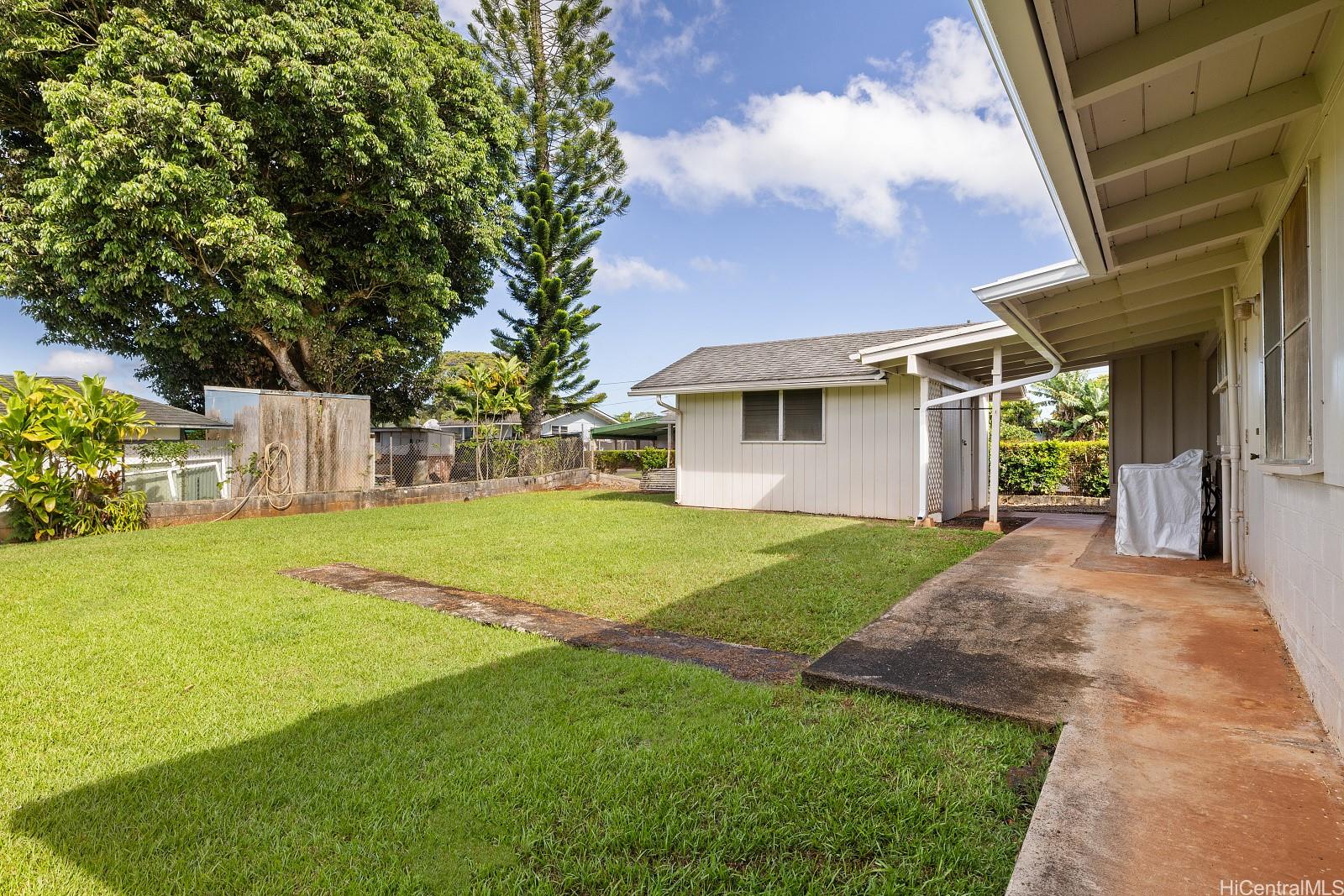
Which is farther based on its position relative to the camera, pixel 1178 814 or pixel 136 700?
A: pixel 136 700

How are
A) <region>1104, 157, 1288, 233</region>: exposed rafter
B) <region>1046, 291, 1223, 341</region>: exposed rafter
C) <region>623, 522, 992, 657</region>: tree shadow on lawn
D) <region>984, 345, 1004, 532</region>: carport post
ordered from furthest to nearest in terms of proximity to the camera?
<region>984, 345, 1004, 532</region>: carport post < <region>1046, 291, 1223, 341</region>: exposed rafter < <region>623, 522, 992, 657</region>: tree shadow on lawn < <region>1104, 157, 1288, 233</region>: exposed rafter

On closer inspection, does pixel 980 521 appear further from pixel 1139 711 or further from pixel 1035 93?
pixel 1035 93

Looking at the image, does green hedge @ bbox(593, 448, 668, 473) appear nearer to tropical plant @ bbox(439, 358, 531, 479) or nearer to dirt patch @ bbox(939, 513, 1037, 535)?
tropical plant @ bbox(439, 358, 531, 479)

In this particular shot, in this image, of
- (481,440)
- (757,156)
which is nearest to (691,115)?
(757,156)

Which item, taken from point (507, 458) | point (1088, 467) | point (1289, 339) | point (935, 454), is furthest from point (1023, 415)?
point (1289, 339)

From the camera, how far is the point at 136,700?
270 centimetres

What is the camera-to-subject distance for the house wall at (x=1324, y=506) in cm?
194

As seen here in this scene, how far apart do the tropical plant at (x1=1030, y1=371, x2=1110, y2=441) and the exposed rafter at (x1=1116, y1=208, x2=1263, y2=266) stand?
13.2 m

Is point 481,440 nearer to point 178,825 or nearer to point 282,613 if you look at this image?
point 282,613

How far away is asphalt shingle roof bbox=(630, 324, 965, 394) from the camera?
9.62m

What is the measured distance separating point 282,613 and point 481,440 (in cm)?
1066

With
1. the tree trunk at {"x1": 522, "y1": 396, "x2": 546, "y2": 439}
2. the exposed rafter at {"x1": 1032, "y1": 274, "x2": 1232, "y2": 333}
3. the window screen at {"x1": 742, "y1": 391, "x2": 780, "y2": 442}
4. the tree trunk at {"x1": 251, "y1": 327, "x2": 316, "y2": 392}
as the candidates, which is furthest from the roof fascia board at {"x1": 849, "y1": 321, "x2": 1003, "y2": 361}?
the tree trunk at {"x1": 251, "y1": 327, "x2": 316, "y2": 392}

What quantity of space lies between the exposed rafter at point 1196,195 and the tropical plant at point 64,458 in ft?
33.3

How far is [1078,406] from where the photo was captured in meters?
17.5
